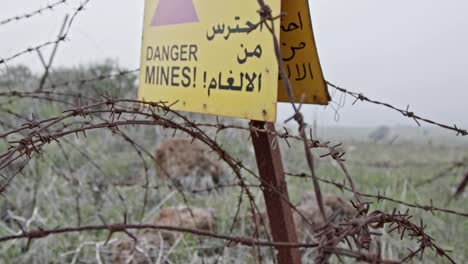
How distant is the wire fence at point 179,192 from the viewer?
58cm

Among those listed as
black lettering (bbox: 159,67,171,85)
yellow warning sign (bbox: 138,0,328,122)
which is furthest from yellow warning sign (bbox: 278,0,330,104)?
black lettering (bbox: 159,67,171,85)

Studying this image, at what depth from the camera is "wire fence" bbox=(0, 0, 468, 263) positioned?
0.58m

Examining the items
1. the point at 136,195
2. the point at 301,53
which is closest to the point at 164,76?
the point at 301,53

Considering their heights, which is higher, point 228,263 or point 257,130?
point 257,130

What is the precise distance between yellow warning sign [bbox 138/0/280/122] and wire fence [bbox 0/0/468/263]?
35mm

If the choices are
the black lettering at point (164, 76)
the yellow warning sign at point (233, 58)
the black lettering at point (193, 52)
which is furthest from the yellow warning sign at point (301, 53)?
the black lettering at point (164, 76)

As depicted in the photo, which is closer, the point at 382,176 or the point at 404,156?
the point at 382,176

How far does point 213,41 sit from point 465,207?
210cm

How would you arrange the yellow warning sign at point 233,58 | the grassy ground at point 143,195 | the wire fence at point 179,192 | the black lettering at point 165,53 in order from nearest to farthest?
1. the wire fence at point 179,192
2. the yellow warning sign at point 233,58
3. the black lettering at point 165,53
4. the grassy ground at point 143,195

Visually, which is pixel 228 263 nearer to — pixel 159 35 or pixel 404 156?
pixel 159 35

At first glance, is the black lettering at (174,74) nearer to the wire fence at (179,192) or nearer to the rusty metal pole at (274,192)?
the wire fence at (179,192)

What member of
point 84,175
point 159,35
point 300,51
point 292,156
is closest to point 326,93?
point 300,51

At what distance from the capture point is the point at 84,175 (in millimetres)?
3156

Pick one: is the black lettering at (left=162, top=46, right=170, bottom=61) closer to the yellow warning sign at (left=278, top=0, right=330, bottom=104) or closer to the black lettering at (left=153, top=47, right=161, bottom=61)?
the black lettering at (left=153, top=47, right=161, bottom=61)
